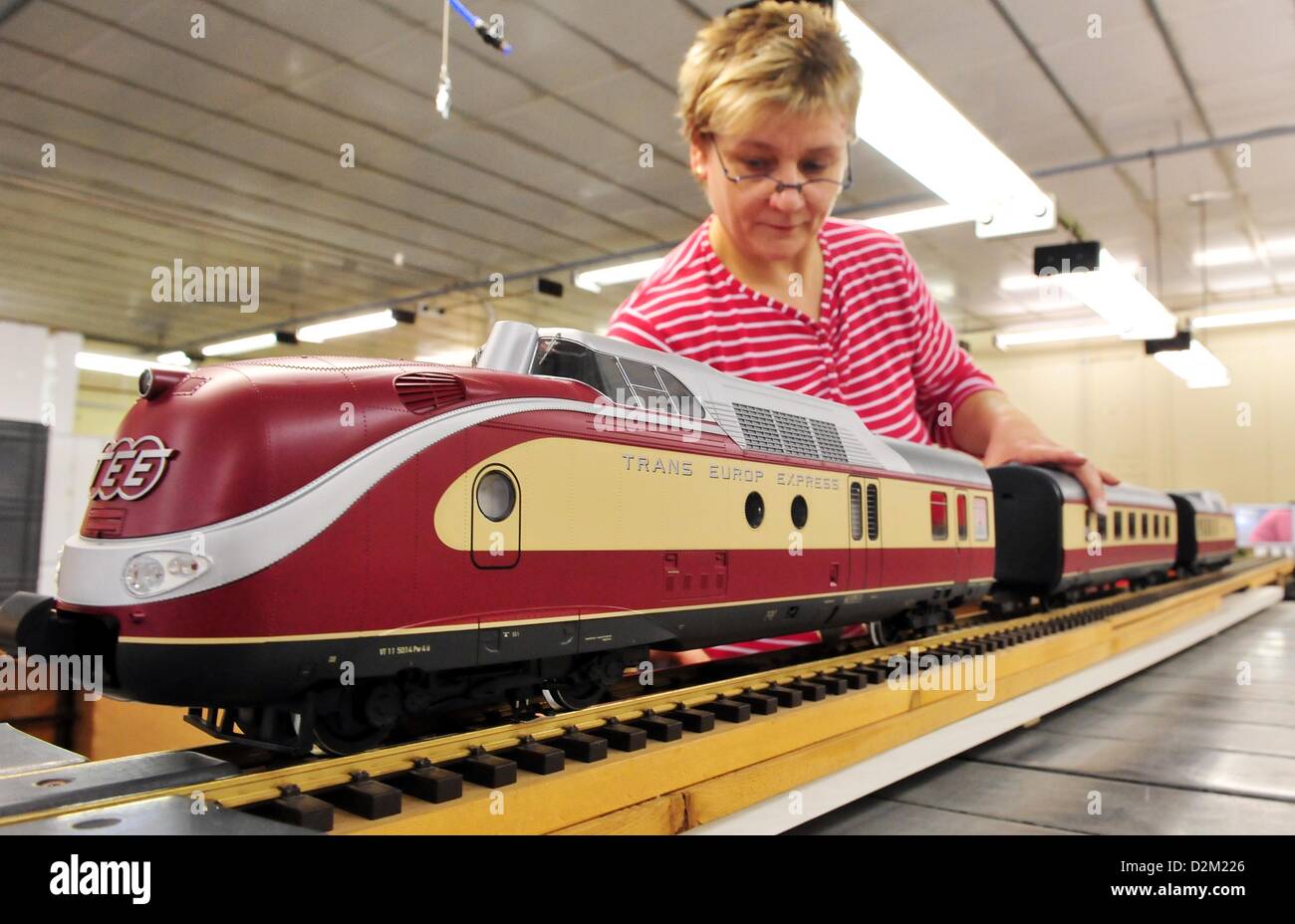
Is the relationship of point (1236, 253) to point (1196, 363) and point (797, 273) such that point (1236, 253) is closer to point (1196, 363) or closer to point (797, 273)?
point (1196, 363)

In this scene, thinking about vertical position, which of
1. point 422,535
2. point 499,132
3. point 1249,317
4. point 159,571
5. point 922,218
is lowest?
point 159,571

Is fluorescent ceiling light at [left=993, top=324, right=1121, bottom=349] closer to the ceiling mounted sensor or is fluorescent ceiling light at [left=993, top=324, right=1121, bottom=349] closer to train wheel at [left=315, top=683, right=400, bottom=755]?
the ceiling mounted sensor

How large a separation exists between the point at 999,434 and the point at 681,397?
339cm

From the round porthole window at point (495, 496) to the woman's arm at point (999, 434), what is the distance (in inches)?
186

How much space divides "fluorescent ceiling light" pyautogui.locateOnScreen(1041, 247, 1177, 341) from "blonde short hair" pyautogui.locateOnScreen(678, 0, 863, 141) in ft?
21.5

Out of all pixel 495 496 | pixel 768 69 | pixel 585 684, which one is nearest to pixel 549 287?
pixel 768 69

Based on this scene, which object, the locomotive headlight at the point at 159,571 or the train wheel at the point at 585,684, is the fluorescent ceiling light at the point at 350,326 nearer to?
the train wheel at the point at 585,684

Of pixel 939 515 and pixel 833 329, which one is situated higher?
pixel 833 329

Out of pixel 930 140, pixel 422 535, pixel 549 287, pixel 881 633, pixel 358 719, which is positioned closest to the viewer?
pixel 422 535

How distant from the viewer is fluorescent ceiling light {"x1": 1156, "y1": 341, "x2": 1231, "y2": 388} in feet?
56.4

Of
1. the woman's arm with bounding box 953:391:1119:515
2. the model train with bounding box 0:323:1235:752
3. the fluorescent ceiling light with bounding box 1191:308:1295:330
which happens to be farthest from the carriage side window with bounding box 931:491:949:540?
the fluorescent ceiling light with bounding box 1191:308:1295:330

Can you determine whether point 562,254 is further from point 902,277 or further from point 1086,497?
point 902,277

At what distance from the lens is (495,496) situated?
3975 mm
